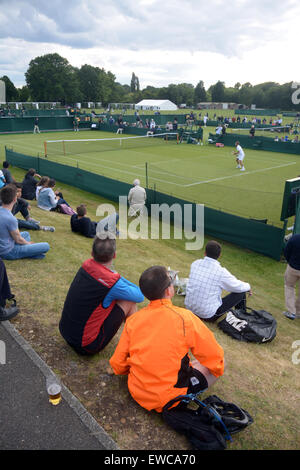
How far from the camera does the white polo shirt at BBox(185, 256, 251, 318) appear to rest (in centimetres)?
555

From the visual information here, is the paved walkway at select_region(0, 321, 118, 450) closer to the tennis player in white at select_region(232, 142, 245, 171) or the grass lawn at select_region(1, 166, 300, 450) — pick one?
the grass lawn at select_region(1, 166, 300, 450)

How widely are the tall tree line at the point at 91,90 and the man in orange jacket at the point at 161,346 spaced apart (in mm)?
105328

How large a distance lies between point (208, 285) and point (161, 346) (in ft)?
8.43

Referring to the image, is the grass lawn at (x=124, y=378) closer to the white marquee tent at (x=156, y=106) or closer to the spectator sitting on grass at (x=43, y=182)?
the spectator sitting on grass at (x=43, y=182)

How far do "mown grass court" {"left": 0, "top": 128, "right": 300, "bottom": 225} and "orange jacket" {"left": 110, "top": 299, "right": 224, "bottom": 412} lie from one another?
1102 cm

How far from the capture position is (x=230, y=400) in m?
3.94

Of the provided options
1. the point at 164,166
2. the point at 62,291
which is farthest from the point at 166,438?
the point at 164,166

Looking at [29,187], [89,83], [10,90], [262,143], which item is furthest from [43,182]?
[89,83]

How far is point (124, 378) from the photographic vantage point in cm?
399

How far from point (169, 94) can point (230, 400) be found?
463ft

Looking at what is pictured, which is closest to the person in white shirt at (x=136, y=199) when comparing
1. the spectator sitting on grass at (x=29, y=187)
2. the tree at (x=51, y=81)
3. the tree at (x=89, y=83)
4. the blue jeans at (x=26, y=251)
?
the spectator sitting on grass at (x=29, y=187)

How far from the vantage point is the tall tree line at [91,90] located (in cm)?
10569

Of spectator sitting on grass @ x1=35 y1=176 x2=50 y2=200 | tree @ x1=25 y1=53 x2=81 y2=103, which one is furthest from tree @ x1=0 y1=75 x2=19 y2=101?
spectator sitting on grass @ x1=35 y1=176 x2=50 y2=200

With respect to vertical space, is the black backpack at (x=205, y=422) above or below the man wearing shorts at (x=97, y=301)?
below
